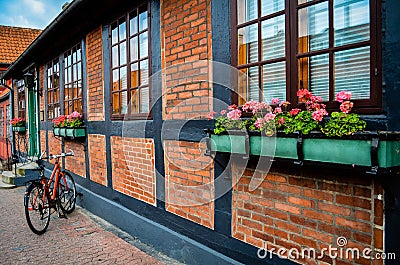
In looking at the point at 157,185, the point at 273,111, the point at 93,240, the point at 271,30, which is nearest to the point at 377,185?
the point at 273,111

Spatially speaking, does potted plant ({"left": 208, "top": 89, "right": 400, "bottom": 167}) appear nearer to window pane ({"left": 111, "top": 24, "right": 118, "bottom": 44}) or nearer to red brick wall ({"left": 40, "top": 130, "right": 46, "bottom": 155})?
window pane ({"left": 111, "top": 24, "right": 118, "bottom": 44})

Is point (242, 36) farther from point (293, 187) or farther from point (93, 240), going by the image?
point (93, 240)

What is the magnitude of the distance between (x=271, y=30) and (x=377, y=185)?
1.37m

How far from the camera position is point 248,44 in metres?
2.87

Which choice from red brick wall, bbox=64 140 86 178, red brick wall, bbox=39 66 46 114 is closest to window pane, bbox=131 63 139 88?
red brick wall, bbox=64 140 86 178

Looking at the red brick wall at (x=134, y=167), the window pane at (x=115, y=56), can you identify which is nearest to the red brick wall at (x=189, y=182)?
the red brick wall at (x=134, y=167)

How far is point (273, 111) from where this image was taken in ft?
8.21

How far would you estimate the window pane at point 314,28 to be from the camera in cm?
232

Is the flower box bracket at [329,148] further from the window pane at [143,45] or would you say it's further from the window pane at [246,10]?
the window pane at [143,45]

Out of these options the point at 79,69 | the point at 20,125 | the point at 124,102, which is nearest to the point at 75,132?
the point at 79,69

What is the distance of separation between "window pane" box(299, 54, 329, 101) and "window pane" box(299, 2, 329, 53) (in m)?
0.08

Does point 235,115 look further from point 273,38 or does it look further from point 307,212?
point 307,212

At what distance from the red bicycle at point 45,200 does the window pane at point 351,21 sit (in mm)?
4835

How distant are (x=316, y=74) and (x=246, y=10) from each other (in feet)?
2.93
